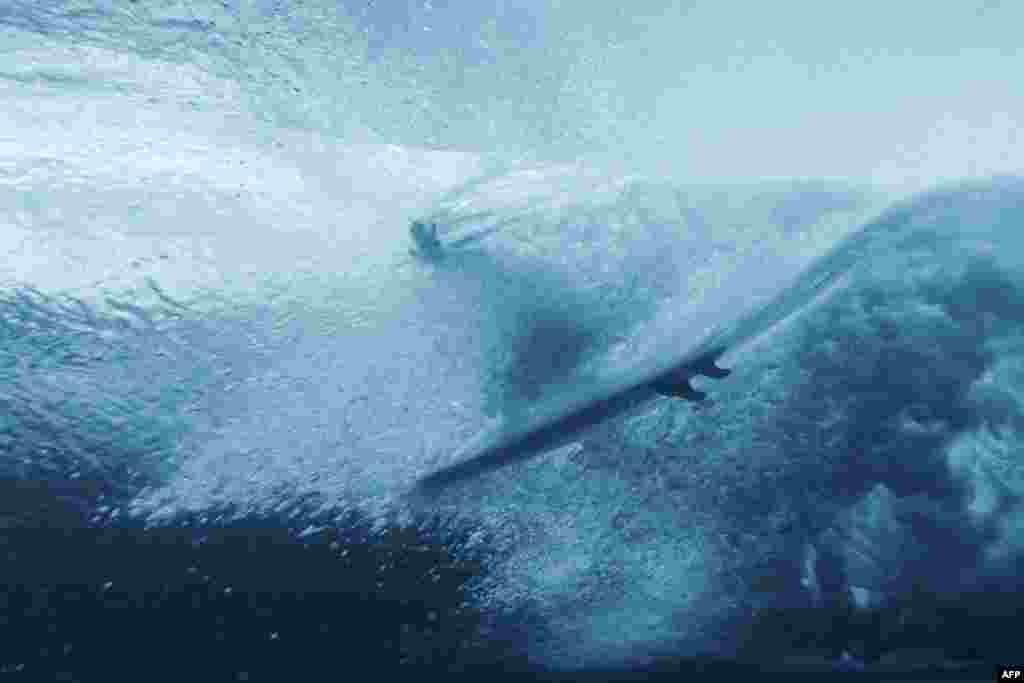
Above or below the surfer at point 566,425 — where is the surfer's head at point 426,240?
above

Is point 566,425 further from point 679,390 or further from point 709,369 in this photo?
point 709,369

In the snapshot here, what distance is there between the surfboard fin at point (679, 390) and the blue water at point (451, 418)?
0.42 feet

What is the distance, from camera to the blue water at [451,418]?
296 centimetres

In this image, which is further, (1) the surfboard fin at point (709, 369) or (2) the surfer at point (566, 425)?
(1) the surfboard fin at point (709, 369)

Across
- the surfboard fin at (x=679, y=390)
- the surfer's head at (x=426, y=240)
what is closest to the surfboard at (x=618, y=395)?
the surfboard fin at (x=679, y=390)

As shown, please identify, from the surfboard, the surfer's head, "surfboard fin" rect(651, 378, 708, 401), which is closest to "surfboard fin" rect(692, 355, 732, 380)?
the surfboard

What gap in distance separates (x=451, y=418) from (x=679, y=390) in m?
1.48

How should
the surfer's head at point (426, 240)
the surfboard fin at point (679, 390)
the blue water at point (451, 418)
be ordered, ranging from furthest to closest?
the surfer's head at point (426, 240), the surfboard fin at point (679, 390), the blue water at point (451, 418)

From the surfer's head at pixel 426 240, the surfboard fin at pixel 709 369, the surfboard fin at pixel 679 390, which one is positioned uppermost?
the surfer's head at pixel 426 240

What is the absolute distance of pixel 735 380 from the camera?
4.04 metres

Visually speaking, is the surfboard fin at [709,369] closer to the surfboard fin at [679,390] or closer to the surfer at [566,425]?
the surfer at [566,425]

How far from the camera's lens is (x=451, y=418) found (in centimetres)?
418

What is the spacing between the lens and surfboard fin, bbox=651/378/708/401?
3.91m

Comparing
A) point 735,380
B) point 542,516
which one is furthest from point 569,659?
point 735,380
